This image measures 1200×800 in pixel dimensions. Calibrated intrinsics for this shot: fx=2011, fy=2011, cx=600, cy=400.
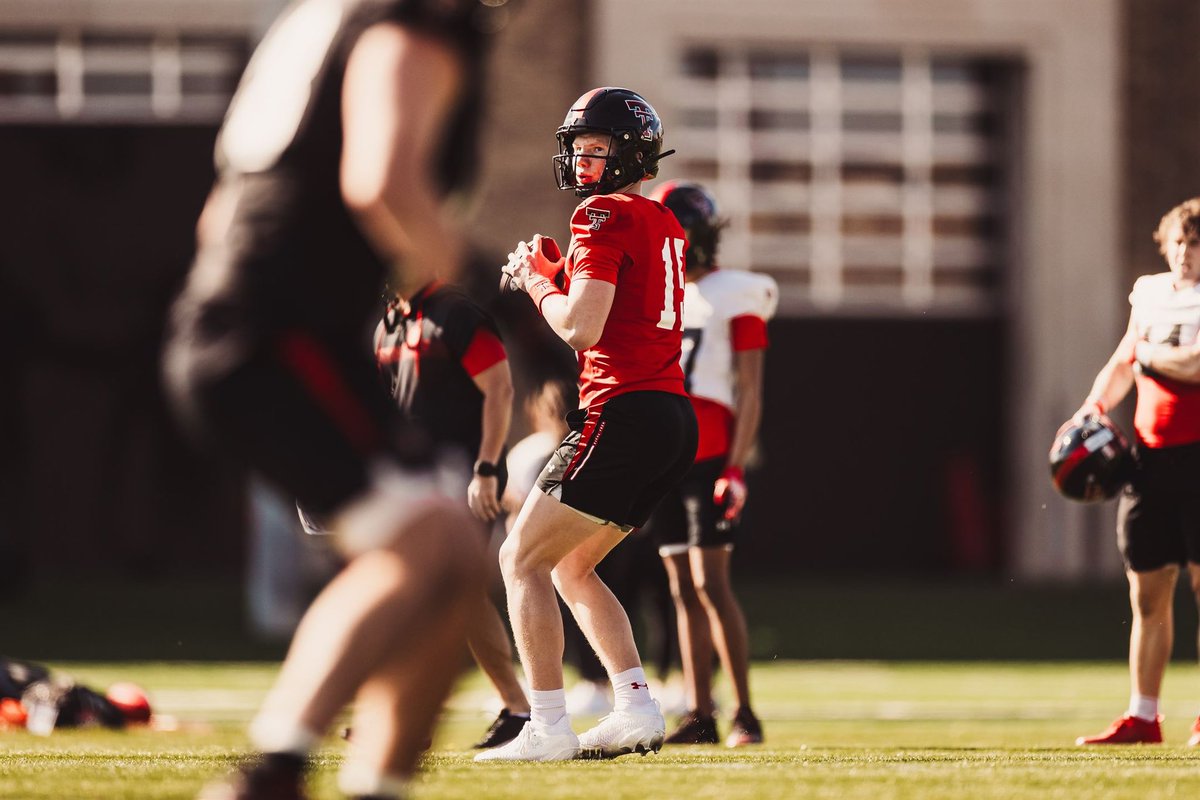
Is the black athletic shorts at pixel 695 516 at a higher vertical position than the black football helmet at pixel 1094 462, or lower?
lower

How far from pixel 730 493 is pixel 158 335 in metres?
15.3

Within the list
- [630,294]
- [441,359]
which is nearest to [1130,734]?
[630,294]

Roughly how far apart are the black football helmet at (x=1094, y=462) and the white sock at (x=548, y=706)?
2495 mm

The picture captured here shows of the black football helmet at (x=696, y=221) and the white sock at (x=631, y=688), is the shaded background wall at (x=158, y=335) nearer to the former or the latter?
the black football helmet at (x=696, y=221)

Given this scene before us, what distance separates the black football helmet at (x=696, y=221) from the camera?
26.2 feet

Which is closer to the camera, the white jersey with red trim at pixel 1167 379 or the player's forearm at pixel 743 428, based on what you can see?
the white jersey with red trim at pixel 1167 379

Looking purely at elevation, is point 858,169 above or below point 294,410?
above

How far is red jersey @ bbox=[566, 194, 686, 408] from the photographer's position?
6.20 meters

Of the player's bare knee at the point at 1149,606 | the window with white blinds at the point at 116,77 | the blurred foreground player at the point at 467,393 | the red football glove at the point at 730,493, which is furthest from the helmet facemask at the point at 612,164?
the window with white blinds at the point at 116,77

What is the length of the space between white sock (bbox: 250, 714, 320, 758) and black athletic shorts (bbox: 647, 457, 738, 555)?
4.12 meters

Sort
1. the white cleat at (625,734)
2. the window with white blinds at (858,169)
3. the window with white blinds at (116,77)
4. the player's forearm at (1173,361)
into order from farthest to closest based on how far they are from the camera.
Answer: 1. the window with white blinds at (858,169)
2. the window with white blinds at (116,77)
3. the player's forearm at (1173,361)
4. the white cleat at (625,734)


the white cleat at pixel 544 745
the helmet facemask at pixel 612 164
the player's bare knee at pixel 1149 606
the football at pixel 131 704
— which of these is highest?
the helmet facemask at pixel 612 164

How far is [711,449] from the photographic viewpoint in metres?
8.02

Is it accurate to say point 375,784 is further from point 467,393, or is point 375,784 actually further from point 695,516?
point 695,516
